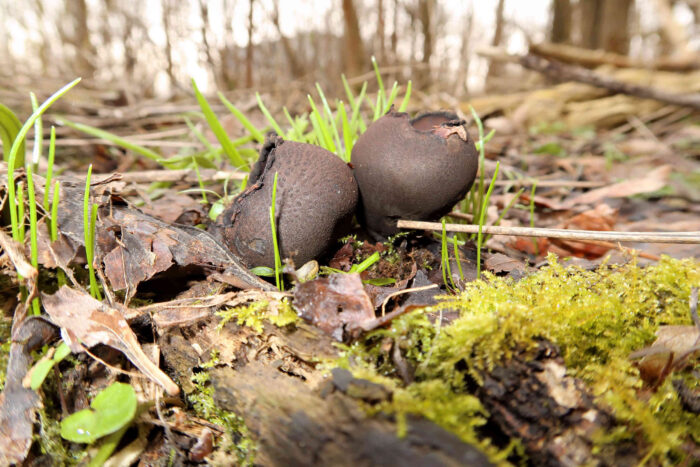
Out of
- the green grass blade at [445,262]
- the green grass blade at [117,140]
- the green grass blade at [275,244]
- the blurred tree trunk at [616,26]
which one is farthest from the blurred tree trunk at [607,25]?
the green grass blade at [275,244]

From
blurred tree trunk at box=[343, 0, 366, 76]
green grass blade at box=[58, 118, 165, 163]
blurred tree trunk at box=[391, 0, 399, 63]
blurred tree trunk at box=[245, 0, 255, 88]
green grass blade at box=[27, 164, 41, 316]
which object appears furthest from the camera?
blurred tree trunk at box=[391, 0, 399, 63]

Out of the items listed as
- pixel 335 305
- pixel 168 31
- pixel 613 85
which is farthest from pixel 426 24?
pixel 335 305

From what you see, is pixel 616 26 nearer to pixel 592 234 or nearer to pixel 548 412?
pixel 592 234

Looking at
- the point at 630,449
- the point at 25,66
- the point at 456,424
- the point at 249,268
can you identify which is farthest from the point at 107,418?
the point at 25,66

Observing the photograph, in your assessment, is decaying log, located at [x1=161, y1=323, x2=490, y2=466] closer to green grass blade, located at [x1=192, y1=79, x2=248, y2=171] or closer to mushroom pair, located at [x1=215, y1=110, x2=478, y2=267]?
mushroom pair, located at [x1=215, y1=110, x2=478, y2=267]

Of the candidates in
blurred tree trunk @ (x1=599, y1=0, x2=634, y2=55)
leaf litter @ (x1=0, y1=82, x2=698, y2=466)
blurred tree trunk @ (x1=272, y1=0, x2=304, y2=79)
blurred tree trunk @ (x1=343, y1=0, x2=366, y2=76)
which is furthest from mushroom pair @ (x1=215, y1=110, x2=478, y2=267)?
blurred tree trunk @ (x1=599, y1=0, x2=634, y2=55)

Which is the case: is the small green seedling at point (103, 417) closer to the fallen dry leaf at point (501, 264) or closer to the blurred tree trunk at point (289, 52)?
the fallen dry leaf at point (501, 264)
